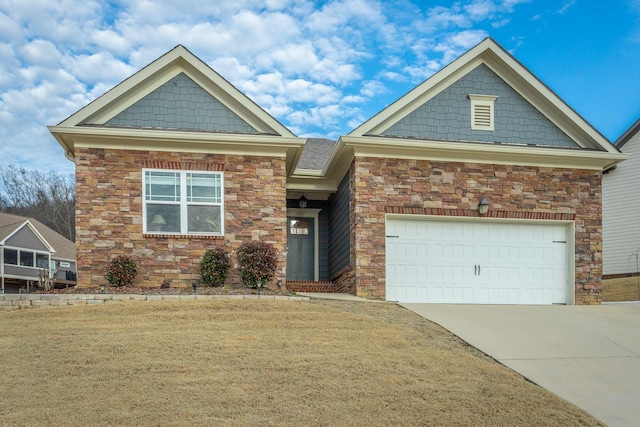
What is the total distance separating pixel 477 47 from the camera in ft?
52.1

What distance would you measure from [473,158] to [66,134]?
367 inches

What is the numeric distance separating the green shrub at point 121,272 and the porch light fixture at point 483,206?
26.2ft

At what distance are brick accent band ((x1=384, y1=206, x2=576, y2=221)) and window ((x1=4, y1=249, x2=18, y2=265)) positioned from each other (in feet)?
77.6

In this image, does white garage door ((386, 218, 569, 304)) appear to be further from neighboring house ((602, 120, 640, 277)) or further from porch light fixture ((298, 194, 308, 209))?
neighboring house ((602, 120, 640, 277))

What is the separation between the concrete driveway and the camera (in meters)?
8.87

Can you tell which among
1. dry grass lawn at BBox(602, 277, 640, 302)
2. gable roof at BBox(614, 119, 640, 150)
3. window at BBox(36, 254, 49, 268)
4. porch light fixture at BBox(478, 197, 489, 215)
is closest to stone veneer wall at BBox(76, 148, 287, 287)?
porch light fixture at BBox(478, 197, 489, 215)

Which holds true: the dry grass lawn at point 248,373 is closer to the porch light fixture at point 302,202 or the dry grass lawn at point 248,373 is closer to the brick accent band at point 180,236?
the brick accent band at point 180,236

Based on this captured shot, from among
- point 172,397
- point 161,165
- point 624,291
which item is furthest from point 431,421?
point 624,291

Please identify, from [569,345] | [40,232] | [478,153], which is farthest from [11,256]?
[569,345]

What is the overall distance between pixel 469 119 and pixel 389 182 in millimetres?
2615

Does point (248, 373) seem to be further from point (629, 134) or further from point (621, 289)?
point (629, 134)

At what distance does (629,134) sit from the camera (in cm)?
2381

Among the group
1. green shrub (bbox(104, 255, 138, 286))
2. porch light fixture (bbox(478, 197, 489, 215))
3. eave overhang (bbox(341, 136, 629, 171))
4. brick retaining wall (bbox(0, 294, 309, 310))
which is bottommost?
brick retaining wall (bbox(0, 294, 309, 310))

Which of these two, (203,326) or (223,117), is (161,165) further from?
(203,326)
